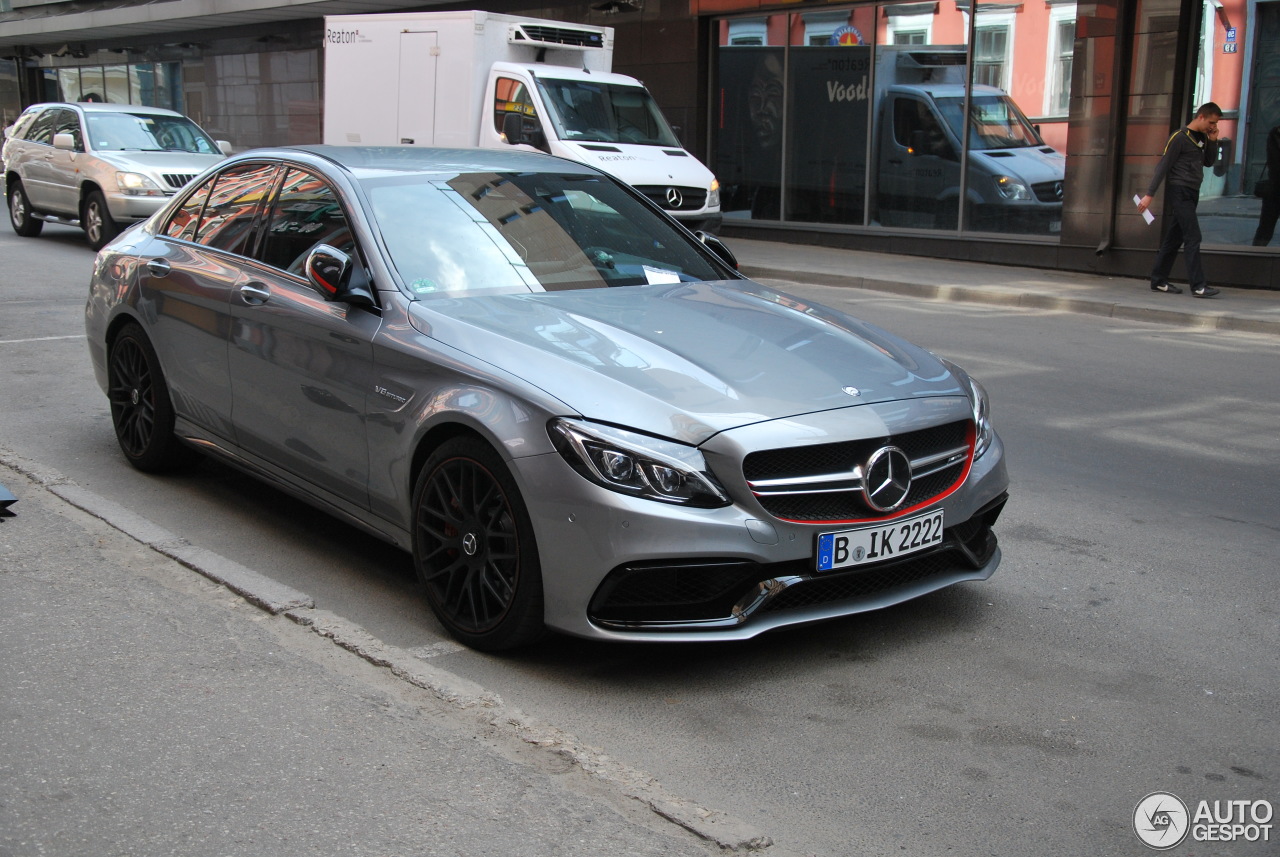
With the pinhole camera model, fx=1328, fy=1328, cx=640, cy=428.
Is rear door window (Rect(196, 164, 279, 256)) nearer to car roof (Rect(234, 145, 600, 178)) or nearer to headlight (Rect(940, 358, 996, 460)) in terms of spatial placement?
car roof (Rect(234, 145, 600, 178))

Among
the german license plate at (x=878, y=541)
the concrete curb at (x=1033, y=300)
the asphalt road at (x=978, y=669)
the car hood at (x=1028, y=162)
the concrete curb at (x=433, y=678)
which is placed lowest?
the concrete curb at (x=1033, y=300)

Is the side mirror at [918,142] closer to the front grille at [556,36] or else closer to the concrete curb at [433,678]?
the front grille at [556,36]

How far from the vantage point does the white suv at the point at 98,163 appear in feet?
54.7

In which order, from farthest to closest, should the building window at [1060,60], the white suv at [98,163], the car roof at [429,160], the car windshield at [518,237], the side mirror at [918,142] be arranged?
1. the side mirror at [918,142]
2. the white suv at [98,163]
3. the building window at [1060,60]
4. the car roof at [429,160]
5. the car windshield at [518,237]

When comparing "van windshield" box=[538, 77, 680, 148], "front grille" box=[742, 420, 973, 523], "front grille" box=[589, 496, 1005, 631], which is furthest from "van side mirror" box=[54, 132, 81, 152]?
"front grille" box=[742, 420, 973, 523]

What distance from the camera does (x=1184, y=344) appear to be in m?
11.4

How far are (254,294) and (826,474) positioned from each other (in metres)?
2.60

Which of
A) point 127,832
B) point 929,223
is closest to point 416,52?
point 929,223

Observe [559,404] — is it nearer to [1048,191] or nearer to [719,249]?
[719,249]

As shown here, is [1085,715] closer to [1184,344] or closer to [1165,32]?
[1184,344]

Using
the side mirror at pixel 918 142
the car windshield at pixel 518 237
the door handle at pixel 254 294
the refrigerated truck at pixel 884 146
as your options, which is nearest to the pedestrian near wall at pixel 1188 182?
the refrigerated truck at pixel 884 146

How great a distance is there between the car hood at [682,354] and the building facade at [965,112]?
1165 centimetres

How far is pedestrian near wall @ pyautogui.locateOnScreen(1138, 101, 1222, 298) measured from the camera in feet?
45.0

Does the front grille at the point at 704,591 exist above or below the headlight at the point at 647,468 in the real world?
below
